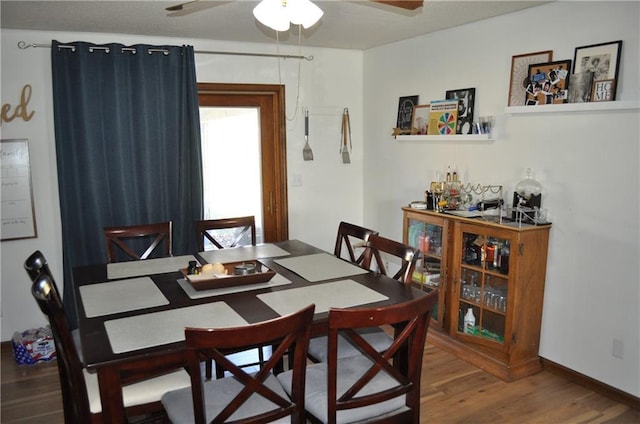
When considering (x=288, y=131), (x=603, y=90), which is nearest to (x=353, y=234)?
(x=603, y=90)

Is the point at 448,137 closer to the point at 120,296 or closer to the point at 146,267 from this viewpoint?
the point at 146,267

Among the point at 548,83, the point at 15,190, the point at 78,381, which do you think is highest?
the point at 548,83

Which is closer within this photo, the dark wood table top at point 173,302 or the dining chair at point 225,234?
the dark wood table top at point 173,302

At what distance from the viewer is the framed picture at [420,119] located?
399 centimetres

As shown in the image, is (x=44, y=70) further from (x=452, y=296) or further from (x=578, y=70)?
(x=578, y=70)

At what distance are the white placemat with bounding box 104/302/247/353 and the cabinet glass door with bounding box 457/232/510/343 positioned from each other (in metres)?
1.86

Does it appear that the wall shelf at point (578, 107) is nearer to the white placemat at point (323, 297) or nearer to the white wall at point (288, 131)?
the white placemat at point (323, 297)

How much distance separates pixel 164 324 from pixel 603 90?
2578mm

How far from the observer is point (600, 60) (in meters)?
2.72

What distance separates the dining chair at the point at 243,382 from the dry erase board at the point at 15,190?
2.39m

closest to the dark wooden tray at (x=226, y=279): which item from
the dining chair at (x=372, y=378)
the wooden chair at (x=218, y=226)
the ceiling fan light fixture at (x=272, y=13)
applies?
the dining chair at (x=372, y=378)

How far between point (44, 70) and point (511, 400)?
12.6 feet

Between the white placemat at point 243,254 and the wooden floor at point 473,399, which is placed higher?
the white placemat at point 243,254

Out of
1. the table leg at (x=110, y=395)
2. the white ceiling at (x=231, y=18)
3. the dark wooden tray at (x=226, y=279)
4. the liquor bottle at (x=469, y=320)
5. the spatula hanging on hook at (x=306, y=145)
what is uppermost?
the white ceiling at (x=231, y=18)
